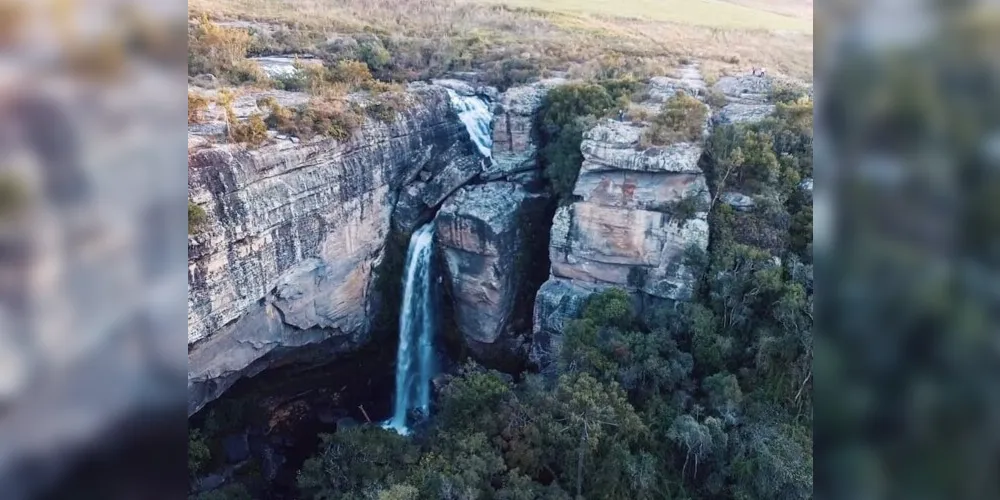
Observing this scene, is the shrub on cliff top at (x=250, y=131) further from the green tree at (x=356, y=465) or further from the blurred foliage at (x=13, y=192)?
the blurred foliage at (x=13, y=192)

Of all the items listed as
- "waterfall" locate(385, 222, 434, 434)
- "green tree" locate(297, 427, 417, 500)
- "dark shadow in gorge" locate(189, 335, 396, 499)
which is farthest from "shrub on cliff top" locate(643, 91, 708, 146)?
"green tree" locate(297, 427, 417, 500)

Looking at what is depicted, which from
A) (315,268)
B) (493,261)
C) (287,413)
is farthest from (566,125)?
(287,413)

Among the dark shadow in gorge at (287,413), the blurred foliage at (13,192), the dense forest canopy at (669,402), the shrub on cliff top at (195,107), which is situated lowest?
the dark shadow in gorge at (287,413)

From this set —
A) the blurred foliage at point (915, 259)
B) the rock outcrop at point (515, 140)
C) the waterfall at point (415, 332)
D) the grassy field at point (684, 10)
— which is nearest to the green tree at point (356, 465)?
the waterfall at point (415, 332)

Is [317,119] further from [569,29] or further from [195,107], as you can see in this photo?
[569,29]

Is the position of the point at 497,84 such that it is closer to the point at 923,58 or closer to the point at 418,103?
the point at 418,103
